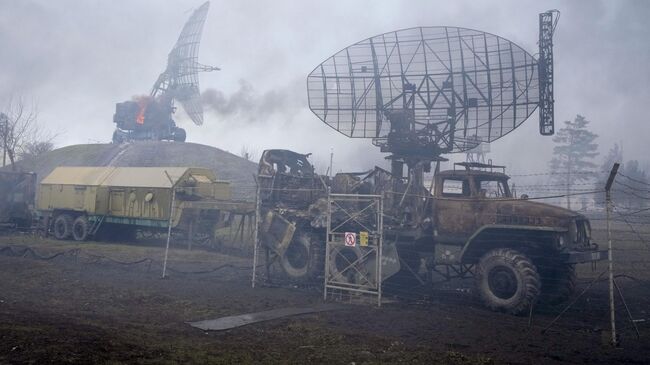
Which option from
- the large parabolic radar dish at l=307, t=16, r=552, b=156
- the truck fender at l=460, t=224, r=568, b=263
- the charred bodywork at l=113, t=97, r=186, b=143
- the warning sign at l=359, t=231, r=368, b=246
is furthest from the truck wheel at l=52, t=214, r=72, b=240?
the charred bodywork at l=113, t=97, r=186, b=143

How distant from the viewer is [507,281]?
11422 mm

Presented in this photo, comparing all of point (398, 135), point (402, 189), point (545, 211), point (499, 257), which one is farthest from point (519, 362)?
point (398, 135)

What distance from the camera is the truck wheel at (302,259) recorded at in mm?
15156

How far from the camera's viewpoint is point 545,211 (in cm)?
1147

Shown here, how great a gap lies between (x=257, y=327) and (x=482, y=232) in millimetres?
5730

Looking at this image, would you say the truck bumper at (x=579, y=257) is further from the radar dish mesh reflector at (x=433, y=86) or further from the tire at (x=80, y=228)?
the tire at (x=80, y=228)

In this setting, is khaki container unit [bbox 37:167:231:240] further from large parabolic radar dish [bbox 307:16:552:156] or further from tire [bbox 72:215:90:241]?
large parabolic radar dish [bbox 307:16:552:156]

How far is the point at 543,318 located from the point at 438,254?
9.55 feet

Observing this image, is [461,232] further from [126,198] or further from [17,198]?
[17,198]

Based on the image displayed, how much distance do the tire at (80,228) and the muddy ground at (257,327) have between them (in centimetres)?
977

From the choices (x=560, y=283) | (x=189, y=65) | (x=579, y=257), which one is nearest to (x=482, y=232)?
(x=579, y=257)

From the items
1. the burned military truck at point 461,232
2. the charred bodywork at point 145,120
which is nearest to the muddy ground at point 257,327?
the burned military truck at point 461,232

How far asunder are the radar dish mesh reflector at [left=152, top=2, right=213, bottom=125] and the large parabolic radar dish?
28890 mm

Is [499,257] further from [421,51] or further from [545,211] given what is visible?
[421,51]
